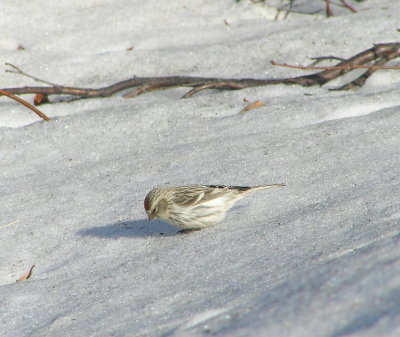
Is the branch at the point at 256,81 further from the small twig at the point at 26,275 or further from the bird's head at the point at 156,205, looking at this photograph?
the small twig at the point at 26,275

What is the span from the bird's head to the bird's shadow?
21 cm

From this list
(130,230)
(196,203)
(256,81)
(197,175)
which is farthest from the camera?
(256,81)

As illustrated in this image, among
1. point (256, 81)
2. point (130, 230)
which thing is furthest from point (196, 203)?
point (256, 81)

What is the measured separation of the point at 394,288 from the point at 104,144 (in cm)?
424

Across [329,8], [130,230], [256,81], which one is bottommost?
[130,230]

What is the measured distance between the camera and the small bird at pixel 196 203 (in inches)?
188

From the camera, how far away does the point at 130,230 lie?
4.96 metres

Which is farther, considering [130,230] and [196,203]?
[130,230]

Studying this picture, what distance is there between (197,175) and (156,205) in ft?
2.97

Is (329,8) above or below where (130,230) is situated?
above

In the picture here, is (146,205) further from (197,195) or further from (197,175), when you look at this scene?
(197,175)

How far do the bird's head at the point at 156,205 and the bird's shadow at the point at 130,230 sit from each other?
21cm

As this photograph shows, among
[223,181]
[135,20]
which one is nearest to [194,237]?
[223,181]

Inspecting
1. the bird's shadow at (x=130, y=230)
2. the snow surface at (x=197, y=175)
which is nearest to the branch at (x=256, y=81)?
the snow surface at (x=197, y=175)
